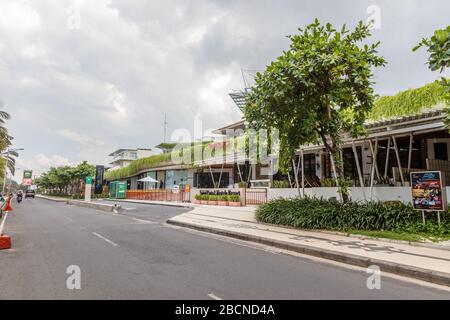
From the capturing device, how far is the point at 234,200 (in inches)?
922

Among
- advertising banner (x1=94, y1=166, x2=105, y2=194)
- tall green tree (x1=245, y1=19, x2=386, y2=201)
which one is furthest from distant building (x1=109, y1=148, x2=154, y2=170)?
tall green tree (x1=245, y1=19, x2=386, y2=201)

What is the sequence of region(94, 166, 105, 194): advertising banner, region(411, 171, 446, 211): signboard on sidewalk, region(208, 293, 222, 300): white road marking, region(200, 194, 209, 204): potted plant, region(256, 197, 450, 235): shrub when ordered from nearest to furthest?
region(208, 293, 222, 300): white road marking < region(411, 171, 446, 211): signboard on sidewalk < region(256, 197, 450, 235): shrub < region(200, 194, 209, 204): potted plant < region(94, 166, 105, 194): advertising banner

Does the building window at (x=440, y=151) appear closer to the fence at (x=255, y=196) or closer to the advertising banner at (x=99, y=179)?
the fence at (x=255, y=196)

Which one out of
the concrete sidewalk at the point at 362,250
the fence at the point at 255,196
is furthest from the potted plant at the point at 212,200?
the concrete sidewalk at the point at 362,250

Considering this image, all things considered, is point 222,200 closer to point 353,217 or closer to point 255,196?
point 255,196

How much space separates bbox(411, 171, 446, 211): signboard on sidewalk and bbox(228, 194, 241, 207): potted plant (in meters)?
14.1

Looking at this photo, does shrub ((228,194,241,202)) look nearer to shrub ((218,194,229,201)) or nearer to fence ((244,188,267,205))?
shrub ((218,194,229,201))

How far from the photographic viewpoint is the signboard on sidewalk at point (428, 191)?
30.6ft

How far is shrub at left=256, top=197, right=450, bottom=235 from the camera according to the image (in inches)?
393

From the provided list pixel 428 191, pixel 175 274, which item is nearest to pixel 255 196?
pixel 428 191

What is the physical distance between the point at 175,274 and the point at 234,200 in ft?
57.2

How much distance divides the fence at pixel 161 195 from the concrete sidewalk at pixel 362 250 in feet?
66.1
